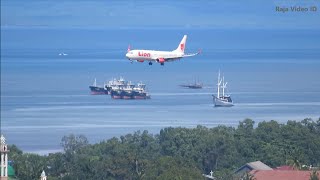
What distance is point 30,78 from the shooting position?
115 m

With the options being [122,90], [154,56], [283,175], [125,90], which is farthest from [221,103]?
[283,175]

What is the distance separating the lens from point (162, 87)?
9562 centimetres

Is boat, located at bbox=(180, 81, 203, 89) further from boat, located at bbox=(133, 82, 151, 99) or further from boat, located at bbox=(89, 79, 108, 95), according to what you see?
boat, located at bbox=(89, 79, 108, 95)

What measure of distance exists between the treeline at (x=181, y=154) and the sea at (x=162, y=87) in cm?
153

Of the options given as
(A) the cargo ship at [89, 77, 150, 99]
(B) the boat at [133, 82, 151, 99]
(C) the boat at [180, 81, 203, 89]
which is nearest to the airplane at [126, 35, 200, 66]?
(C) the boat at [180, 81, 203, 89]

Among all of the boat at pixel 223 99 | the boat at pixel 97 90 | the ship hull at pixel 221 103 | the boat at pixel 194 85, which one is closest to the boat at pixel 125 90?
the boat at pixel 97 90

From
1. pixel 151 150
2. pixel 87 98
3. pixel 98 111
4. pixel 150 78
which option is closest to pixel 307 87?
pixel 151 150

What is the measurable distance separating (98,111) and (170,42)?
950 inches

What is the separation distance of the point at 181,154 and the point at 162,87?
1798 inches

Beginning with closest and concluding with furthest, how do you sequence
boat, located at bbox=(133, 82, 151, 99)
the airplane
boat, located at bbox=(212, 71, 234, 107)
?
the airplane < boat, located at bbox=(212, 71, 234, 107) < boat, located at bbox=(133, 82, 151, 99)

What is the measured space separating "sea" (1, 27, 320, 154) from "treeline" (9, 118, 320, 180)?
60.4 inches

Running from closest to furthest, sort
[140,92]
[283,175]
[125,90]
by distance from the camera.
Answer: [283,175]
[140,92]
[125,90]

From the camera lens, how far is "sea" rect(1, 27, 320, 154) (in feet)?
206

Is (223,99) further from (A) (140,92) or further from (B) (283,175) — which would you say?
(B) (283,175)
